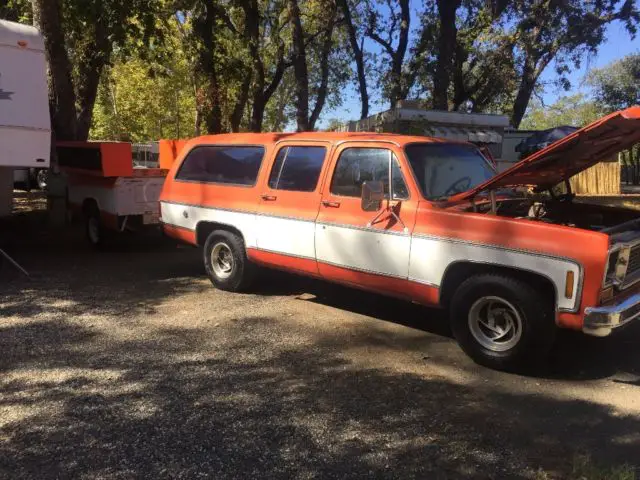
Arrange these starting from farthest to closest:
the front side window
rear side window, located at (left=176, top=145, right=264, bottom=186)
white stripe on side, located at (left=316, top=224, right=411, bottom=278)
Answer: rear side window, located at (left=176, top=145, right=264, bottom=186) < the front side window < white stripe on side, located at (left=316, top=224, right=411, bottom=278)

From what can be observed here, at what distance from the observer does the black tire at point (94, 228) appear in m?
9.04

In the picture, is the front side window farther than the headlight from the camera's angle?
Yes

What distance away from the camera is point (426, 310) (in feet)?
20.2

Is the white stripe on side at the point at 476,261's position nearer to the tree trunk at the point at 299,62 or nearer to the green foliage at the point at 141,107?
the tree trunk at the point at 299,62

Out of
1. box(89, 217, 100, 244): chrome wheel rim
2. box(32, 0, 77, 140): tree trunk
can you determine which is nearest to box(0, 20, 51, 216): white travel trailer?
box(89, 217, 100, 244): chrome wheel rim

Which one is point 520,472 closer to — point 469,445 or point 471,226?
point 469,445

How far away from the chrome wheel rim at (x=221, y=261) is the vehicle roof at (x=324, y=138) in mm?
1259

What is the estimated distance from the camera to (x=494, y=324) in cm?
447

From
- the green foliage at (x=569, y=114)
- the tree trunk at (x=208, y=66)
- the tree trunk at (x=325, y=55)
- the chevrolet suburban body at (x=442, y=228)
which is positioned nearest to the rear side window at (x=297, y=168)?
the chevrolet suburban body at (x=442, y=228)

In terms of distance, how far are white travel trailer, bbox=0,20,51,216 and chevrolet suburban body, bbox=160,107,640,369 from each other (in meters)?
2.58

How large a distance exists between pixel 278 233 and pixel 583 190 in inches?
767

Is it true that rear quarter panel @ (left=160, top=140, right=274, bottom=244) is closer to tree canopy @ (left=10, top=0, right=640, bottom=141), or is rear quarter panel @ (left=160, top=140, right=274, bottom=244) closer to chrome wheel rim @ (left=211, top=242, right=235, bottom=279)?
chrome wheel rim @ (left=211, top=242, right=235, bottom=279)

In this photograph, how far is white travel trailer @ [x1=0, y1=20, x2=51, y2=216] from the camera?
7340 mm

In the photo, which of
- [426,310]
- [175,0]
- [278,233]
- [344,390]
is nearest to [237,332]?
[278,233]
